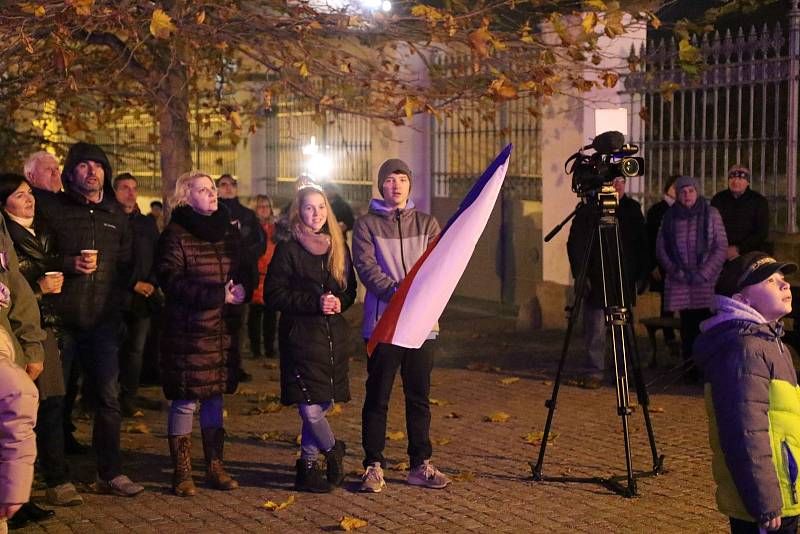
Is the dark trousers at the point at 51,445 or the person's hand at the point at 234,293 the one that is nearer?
the dark trousers at the point at 51,445

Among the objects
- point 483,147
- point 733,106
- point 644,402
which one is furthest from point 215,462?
point 483,147

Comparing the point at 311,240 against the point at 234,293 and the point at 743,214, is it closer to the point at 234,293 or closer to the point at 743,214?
the point at 234,293

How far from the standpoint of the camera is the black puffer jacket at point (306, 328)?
7.68m

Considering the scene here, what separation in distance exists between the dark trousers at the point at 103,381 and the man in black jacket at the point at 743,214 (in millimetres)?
6202

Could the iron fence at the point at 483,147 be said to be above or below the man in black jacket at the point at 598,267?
above

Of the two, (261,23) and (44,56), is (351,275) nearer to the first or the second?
(261,23)

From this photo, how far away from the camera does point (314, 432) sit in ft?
25.3

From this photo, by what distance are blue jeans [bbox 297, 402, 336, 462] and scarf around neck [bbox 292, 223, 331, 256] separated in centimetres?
91

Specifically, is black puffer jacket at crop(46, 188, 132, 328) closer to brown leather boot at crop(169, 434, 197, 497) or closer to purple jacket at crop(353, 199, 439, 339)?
brown leather boot at crop(169, 434, 197, 497)

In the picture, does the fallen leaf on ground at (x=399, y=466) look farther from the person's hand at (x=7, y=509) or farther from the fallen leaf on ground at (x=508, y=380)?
the person's hand at (x=7, y=509)

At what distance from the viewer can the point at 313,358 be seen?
7.68 metres

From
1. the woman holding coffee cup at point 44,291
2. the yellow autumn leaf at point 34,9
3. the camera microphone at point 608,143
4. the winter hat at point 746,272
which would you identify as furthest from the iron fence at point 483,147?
the winter hat at point 746,272

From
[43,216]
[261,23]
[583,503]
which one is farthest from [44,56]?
[583,503]

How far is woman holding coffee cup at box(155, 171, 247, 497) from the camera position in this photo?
761 centimetres
